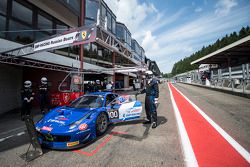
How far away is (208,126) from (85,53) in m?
12.0

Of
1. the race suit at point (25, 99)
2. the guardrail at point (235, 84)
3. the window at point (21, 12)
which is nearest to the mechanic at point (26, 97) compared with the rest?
the race suit at point (25, 99)

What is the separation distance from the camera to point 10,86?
25.5 ft

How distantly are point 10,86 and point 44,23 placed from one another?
15.3 ft

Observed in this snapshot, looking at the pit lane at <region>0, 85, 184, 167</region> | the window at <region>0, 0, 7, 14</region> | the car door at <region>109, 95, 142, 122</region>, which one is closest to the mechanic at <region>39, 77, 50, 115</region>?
the pit lane at <region>0, 85, 184, 167</region>

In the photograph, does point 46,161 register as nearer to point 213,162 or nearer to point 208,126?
point 213,162

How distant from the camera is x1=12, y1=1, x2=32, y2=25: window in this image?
6.79 metres

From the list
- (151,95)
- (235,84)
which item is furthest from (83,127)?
(235,84)

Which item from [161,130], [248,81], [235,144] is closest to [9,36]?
[161,130]

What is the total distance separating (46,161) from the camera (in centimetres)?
252

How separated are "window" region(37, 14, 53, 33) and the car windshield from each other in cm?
707

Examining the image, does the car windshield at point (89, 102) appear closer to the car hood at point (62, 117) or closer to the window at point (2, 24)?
the car hood at point (62, 117)

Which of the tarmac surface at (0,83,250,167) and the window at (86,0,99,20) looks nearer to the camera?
the tarmac surface at (0,83,250,167)

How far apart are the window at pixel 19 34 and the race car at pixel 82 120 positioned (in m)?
5.48

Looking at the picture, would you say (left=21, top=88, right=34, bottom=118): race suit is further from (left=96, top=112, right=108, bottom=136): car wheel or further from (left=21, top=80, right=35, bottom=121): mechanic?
(left=96, top=112, right=108, bottom=136): car wheel
